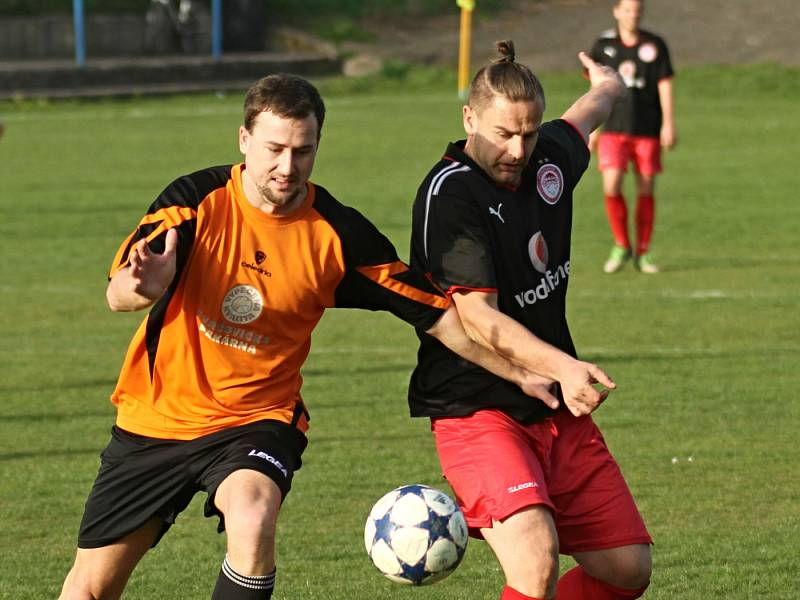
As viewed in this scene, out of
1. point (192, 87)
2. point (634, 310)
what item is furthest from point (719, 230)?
point (192, 87)

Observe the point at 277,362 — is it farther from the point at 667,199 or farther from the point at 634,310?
the point at 667,199

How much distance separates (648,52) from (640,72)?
→ 204 mm

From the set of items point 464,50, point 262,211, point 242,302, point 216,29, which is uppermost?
point 262,211

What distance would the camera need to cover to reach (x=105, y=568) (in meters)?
5.19

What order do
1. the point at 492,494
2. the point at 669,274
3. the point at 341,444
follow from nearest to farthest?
the point at 492,494 < the point at 341,444 < the point at 669,274

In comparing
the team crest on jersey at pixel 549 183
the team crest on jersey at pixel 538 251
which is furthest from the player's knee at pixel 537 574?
the team crest on jersey at pixel 549 183

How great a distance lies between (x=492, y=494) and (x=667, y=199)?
13.8 m

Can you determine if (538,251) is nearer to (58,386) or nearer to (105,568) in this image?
(105,568)

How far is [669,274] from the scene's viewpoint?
14.0m

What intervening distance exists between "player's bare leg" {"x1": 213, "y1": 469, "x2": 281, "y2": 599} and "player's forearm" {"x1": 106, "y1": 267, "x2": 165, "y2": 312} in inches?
25.5

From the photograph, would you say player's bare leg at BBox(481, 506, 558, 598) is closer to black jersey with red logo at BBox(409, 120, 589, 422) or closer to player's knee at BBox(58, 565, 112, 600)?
black jersey with red logo at BBox(409, 120, 589, 422)

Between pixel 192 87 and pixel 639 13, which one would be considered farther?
pixel 192 87

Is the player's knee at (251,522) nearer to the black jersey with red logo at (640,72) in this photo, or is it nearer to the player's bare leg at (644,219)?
the player's bare leg at (644,219)

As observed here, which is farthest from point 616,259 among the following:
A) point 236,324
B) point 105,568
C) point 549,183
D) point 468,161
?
point 105,568
